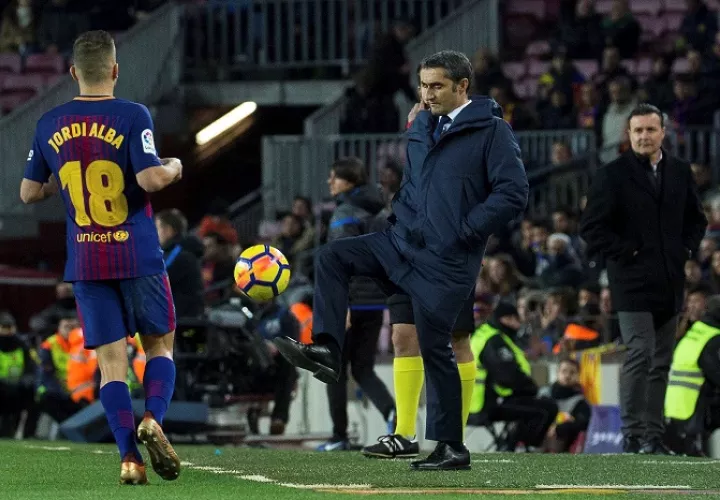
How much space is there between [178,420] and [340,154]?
7329mm

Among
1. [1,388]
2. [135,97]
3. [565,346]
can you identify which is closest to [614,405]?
[565,346]

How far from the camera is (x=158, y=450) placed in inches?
286

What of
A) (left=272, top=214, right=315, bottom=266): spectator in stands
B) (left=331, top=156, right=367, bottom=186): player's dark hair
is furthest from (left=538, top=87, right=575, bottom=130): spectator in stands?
(left=331, top=156, right=367, bottom=186): player's dark hair

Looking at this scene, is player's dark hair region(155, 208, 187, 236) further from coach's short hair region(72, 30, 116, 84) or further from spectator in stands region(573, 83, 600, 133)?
spectator in stands region(573, 83, 600, 133)

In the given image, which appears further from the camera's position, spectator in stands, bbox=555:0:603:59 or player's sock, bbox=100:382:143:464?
spectator in stands, bbox=555:0:603:59

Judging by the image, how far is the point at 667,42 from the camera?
21891 mm

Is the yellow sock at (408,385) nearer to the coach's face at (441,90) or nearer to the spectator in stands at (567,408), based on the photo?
the coach's face at (441,90)

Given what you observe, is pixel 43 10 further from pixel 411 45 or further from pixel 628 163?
pixel 628 163

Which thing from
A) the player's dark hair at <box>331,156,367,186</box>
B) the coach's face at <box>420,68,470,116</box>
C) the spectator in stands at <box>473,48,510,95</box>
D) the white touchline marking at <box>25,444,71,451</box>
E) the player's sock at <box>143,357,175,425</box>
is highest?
the spectator in stands at <box>473,48,510,95</box>

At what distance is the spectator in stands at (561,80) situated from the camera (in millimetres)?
20297

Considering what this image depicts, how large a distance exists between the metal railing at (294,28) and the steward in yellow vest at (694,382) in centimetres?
→ 1135

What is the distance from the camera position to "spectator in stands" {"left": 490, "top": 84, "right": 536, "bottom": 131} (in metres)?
19.9

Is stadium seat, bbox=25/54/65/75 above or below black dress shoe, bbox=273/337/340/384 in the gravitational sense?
A: above

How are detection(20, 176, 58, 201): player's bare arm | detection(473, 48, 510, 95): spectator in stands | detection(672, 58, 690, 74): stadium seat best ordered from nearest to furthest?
detection(20, 176, 58, 201): player's bare arm, detection(473, 48, 510, 95): spectator in stands, detection(672, 58, 690, 74): stadium seat
